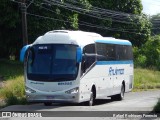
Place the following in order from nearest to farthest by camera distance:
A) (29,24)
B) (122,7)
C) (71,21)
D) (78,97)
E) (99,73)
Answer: (78,97) → (99,73) → (29,24) → (71,21) → (122,7)

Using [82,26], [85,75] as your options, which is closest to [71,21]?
[82,26]

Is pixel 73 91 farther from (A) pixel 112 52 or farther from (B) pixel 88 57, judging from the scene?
(A) pixel 112 52

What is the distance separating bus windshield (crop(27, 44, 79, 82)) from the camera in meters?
22.1

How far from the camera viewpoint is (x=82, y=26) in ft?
190

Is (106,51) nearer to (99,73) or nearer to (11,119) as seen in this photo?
(99,73)

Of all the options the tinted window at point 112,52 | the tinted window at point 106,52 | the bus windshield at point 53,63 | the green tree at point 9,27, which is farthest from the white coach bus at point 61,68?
the green tree at point 9,27

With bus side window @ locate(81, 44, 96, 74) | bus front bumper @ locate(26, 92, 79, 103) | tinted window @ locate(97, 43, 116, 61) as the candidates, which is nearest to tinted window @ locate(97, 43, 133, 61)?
tinted window @ locate(97, 43, 116, 61)

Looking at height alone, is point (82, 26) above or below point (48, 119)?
above

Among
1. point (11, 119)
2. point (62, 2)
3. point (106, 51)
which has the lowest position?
point (11, 119)

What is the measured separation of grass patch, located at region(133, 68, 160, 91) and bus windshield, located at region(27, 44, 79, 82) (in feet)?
73.5

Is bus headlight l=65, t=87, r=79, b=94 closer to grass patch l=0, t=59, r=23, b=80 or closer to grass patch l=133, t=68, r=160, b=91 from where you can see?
grass patch l=0, t=59, r=23, b=80

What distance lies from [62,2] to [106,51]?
19.1m

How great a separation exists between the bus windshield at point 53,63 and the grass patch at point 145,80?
22.4 meters

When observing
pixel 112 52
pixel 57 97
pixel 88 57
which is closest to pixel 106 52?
pixel 112 52
